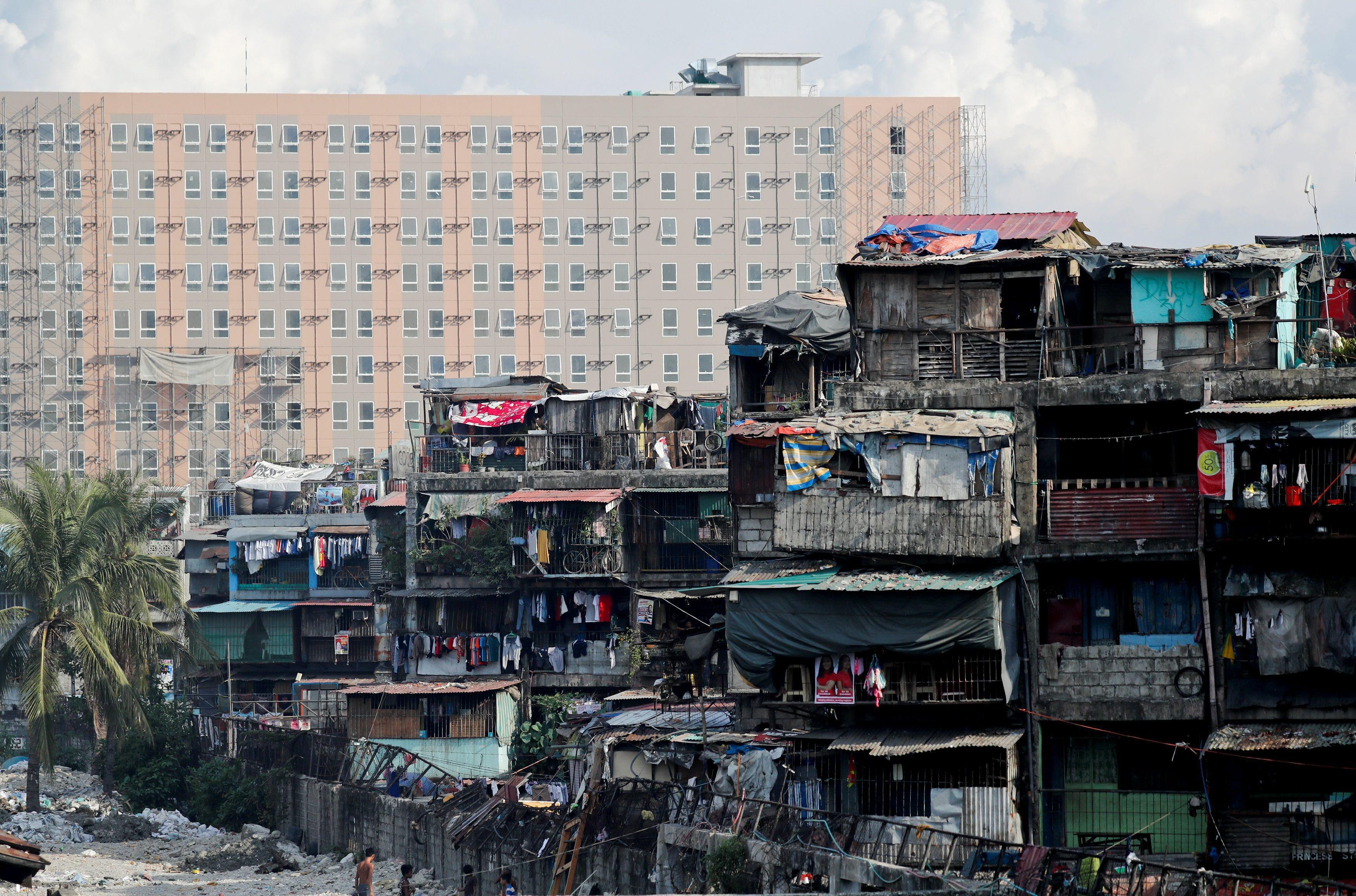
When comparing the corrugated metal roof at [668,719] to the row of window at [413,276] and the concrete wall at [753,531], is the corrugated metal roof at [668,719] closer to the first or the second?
the concrete wall at [753,531]

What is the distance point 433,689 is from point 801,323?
1382 cm

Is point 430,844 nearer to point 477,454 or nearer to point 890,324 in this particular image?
point 477,454

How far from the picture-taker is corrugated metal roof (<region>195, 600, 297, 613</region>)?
57.1 metres

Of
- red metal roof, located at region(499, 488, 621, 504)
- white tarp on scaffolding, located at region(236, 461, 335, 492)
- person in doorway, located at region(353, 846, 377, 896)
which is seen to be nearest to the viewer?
person in doorway, located at region(353, 846, 377, 896)

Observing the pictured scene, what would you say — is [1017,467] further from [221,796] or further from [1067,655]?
[221,796]

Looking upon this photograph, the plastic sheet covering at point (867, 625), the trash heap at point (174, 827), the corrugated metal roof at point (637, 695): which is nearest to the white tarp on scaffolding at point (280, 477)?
the trash heap at point (174, 827)

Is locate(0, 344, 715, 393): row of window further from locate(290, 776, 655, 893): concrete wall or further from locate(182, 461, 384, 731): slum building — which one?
locate(290, 776, 655, 893): concrete wall

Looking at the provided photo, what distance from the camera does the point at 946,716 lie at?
29766mm

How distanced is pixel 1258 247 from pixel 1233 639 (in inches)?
291

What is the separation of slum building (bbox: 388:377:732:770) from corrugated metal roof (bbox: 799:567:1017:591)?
12504mm

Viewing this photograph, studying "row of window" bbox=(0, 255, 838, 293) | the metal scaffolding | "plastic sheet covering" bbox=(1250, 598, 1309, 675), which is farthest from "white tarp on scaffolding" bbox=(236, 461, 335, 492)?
"plastic sheet covering" bbox=(1250, 598, 1309, 675)

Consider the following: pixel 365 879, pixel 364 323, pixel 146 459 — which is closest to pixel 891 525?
pixel 365 879

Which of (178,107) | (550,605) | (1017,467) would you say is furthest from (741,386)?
(178,107)

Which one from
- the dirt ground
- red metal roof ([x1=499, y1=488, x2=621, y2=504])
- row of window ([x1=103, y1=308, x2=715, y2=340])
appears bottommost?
the dirt ground
